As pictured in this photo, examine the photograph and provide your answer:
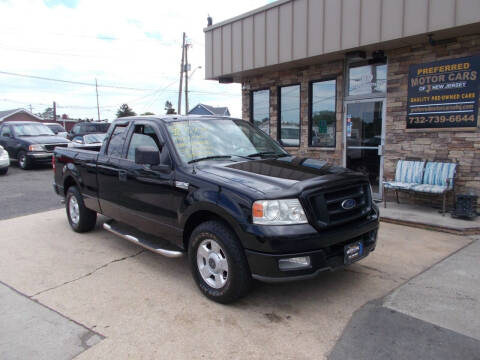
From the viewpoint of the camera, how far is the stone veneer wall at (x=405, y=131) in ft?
20.8

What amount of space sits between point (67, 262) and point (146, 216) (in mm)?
1348

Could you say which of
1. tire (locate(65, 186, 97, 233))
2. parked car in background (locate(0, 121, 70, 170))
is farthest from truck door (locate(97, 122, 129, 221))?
parked car in background (locate(0, 121, 70, 170))

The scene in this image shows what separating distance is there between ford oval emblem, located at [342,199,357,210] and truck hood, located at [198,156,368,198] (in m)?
0.18

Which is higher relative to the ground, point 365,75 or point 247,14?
point 247,14

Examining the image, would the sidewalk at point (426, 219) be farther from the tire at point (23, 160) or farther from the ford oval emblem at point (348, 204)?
the tire at point (23, 160)

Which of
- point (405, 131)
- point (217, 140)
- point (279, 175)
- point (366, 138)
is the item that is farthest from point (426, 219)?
point (217, 140)

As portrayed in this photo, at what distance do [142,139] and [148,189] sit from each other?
742 mm

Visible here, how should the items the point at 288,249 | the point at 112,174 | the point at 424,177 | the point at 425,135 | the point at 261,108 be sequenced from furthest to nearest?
1. the point at 261,108
2. the point at 425,135
3. the point at 424,177
4. the point at 112,174
5. the point at 288,249

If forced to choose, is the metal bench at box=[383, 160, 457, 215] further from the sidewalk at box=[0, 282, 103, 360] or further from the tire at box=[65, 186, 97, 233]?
the sidewalk at box=[0, 282, 103, 360]

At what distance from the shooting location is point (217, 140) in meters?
4.43

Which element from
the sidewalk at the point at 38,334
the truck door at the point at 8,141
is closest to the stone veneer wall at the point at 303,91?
the sidewalk at the point at 38,334

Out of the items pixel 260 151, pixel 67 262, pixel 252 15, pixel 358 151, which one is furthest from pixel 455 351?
pixel 252 15

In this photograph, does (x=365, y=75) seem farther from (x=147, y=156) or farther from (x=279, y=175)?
(x=147, y=156)

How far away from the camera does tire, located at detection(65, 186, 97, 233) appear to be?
5.89m
